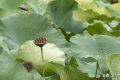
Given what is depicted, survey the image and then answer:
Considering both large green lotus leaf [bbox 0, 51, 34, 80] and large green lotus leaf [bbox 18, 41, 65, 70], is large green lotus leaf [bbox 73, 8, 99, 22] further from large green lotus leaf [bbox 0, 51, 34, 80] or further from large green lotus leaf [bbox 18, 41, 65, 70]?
large green lotus leaf [bbox 0, 51, 34, 80]

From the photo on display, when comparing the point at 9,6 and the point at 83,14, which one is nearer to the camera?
the point at 9,6

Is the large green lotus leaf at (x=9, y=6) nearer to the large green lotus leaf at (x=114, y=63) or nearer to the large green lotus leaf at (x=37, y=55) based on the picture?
the large green lotus leaf at (x=37, y=55)

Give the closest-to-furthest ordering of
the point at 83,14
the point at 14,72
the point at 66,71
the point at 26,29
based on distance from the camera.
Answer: the point at 14,72
the point at 66,71
the point at 26,29
the point at 83,14

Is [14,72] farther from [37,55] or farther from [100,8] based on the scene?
[100,8]

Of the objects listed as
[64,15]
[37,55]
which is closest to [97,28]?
[64,15]

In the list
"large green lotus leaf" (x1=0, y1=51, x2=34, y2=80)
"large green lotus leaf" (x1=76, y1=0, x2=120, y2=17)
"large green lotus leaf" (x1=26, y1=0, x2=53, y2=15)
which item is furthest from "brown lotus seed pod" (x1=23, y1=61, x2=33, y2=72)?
"large green lotus leaf" (x1=76, y1=0, x2=120, y2=17)

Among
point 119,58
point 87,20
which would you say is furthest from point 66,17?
point 119,58

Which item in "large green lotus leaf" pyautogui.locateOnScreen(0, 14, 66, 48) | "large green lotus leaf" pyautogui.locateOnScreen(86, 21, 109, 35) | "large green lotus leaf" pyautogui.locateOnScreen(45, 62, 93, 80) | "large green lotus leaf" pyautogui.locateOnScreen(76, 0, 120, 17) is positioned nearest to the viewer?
→ "large green lotus leaf" pyautogui.locateOnScreen(45, 62, 93, 80)
